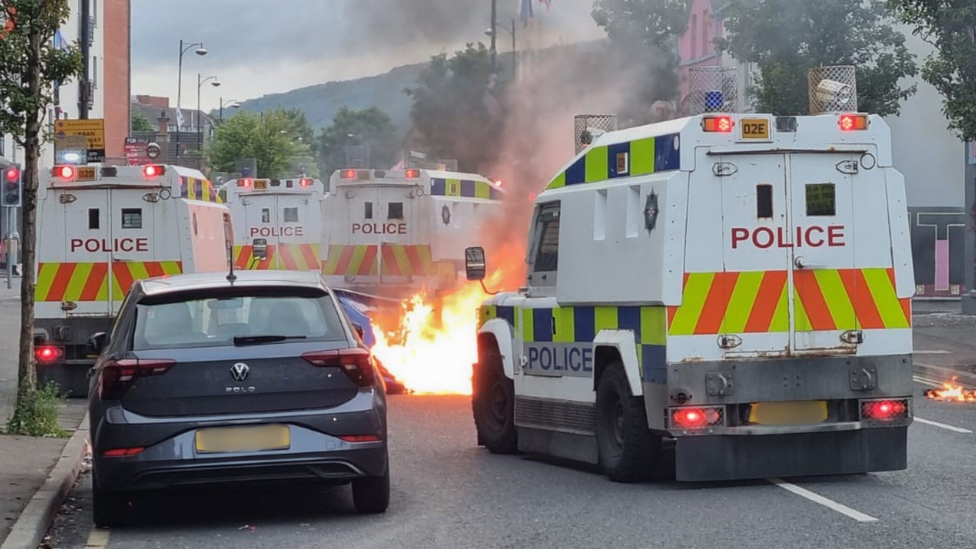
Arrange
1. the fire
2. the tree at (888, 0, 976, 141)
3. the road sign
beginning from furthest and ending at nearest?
1. the road sign
2. the tree at (888, 0, 976, 141)
3. the fire

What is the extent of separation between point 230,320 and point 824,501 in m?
3.74

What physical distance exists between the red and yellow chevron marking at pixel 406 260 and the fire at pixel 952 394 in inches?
268

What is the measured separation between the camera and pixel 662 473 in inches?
442

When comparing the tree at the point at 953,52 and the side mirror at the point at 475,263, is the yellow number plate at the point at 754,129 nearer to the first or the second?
the side mirror at the point at 475,263

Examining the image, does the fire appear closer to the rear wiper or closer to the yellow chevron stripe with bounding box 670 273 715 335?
the yellow chevron stripe with bounding box 670 273 715 335

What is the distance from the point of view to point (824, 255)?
10312 mm

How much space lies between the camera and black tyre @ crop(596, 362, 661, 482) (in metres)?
10.4

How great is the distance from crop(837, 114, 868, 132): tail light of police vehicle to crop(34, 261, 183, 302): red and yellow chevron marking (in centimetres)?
945

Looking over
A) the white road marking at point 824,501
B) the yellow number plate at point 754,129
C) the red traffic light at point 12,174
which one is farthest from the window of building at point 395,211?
the red traffic light at point 12,174

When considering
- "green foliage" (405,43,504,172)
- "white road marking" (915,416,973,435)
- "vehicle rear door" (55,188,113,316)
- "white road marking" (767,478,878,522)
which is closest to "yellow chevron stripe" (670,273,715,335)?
"white road marking" (767,478,878,522)

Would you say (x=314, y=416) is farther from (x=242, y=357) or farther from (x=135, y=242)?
(x=135, y=242)

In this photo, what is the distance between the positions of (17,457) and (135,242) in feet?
20.3

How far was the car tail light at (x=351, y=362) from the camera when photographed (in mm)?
9125

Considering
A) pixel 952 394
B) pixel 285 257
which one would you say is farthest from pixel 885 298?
pixel 285 257
